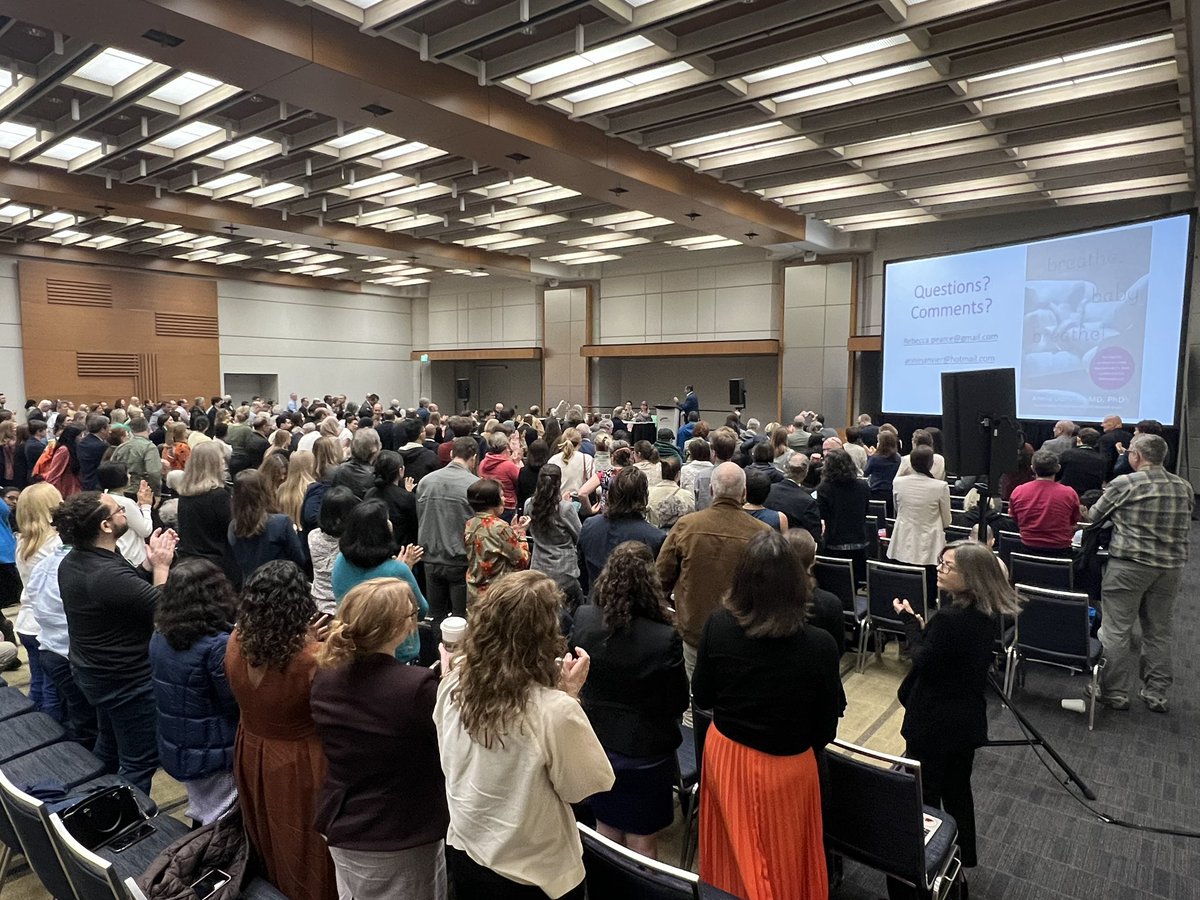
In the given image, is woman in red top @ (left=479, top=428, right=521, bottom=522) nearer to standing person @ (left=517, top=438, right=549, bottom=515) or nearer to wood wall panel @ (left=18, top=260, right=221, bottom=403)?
standing person @ (left=517, top=438, right=549, bottom=515)

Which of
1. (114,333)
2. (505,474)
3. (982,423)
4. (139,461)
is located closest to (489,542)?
(505,474)

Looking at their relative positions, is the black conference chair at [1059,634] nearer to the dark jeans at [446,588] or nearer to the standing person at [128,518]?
the dark jeans at [446,588]

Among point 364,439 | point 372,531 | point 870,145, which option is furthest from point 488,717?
point 870,145

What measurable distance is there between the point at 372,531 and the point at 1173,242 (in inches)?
394

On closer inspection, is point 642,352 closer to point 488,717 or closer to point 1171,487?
point 1171,487

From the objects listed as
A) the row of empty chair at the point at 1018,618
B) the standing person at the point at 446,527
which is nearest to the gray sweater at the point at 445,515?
the standing person at the point at 446,527

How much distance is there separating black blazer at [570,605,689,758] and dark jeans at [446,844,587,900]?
54cm

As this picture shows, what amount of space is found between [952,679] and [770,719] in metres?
0.96

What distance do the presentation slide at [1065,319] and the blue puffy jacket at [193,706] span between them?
972 cm

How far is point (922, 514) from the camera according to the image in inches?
195

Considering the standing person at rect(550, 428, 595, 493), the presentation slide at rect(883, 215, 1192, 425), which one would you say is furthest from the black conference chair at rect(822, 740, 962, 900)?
the presentation slide at rect(883, 215, 1192, 425)

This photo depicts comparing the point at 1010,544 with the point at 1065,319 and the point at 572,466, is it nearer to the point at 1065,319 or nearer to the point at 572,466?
the point at 572,466

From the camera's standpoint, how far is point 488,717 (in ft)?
5.30

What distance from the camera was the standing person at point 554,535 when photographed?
3824 millimetres
